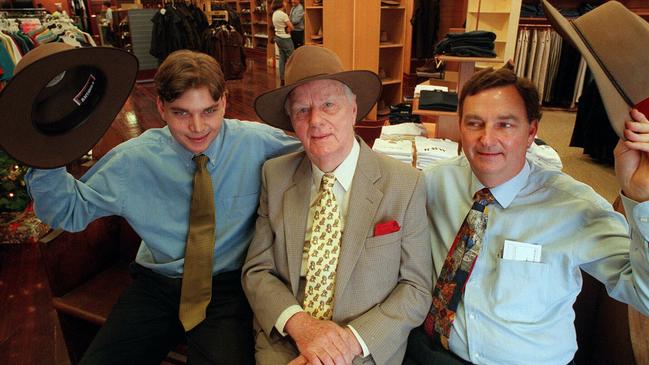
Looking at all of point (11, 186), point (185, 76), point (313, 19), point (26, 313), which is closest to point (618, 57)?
point (185, 76)

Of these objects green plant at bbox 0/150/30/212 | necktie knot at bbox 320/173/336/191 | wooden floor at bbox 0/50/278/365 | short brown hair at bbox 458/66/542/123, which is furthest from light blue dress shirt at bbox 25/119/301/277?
green plant at bbox 0/150/30/212

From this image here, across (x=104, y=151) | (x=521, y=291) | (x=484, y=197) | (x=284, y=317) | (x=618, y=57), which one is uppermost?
(x=618, y=57)

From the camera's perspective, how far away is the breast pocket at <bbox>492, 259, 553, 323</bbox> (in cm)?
135

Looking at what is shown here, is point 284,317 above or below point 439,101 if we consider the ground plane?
below

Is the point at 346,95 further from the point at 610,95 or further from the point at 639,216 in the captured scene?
the point at 639,216

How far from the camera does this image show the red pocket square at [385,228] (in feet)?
4.69

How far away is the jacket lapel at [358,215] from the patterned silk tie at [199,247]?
629mm

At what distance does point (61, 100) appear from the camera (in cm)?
139

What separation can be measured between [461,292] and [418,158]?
3.87 feet

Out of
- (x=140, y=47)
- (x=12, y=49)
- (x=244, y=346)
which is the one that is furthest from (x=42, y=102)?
(x=140, y=47)

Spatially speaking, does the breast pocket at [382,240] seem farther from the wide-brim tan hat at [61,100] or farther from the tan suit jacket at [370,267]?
the wide-brim tan hat at [61,100]

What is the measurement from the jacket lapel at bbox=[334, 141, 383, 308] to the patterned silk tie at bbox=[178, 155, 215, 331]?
629 millimetres

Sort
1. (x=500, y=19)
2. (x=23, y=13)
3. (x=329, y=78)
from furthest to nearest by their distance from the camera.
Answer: (x=23, y=13)
(x=500, y=19)
(x=329, y=78)

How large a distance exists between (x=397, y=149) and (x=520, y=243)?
1260mm
